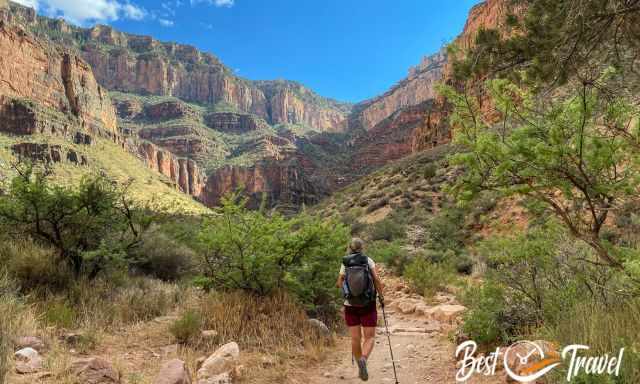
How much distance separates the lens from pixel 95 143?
246 ft

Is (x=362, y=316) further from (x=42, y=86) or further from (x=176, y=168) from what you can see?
(x=176, y=168)

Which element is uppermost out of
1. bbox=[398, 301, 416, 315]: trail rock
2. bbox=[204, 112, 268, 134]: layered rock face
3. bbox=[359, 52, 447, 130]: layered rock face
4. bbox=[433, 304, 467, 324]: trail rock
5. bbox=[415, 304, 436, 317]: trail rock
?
bbox=[359, 52, 447, 130]: layered rock face

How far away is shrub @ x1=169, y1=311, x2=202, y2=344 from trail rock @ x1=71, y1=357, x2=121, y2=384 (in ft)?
5.18

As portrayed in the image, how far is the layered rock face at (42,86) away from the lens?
69.3m

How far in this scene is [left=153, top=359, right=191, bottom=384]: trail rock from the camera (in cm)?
356

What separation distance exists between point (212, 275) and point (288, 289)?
1384 millimetres

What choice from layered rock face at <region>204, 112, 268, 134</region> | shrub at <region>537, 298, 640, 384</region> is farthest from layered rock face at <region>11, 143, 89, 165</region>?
layered rock face at <region>204, 112, 268, 134</region>

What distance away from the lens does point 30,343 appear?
432 centimetres

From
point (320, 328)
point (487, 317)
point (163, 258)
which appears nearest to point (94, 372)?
point (320, 328)

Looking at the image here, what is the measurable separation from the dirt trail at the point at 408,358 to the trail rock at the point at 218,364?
0.79m

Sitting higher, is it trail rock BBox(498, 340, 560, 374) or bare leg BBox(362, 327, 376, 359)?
trail rock BBox(498, 340, 560, 374)

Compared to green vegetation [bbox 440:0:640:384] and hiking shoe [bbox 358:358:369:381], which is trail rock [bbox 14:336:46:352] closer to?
hiking shoe [bbox 358:358:369:381]

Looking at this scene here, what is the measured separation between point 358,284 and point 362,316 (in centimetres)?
48

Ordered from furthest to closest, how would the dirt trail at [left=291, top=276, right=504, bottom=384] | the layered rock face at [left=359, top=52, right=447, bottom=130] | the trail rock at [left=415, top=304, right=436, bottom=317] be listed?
the layered rock face at [left=359, top=52, right=447, bottom=130], the trail rock at [left=415, top=304, right=436, bottom=317], the dirt trail at [left=291, top=276, right=504, bottom=384]
